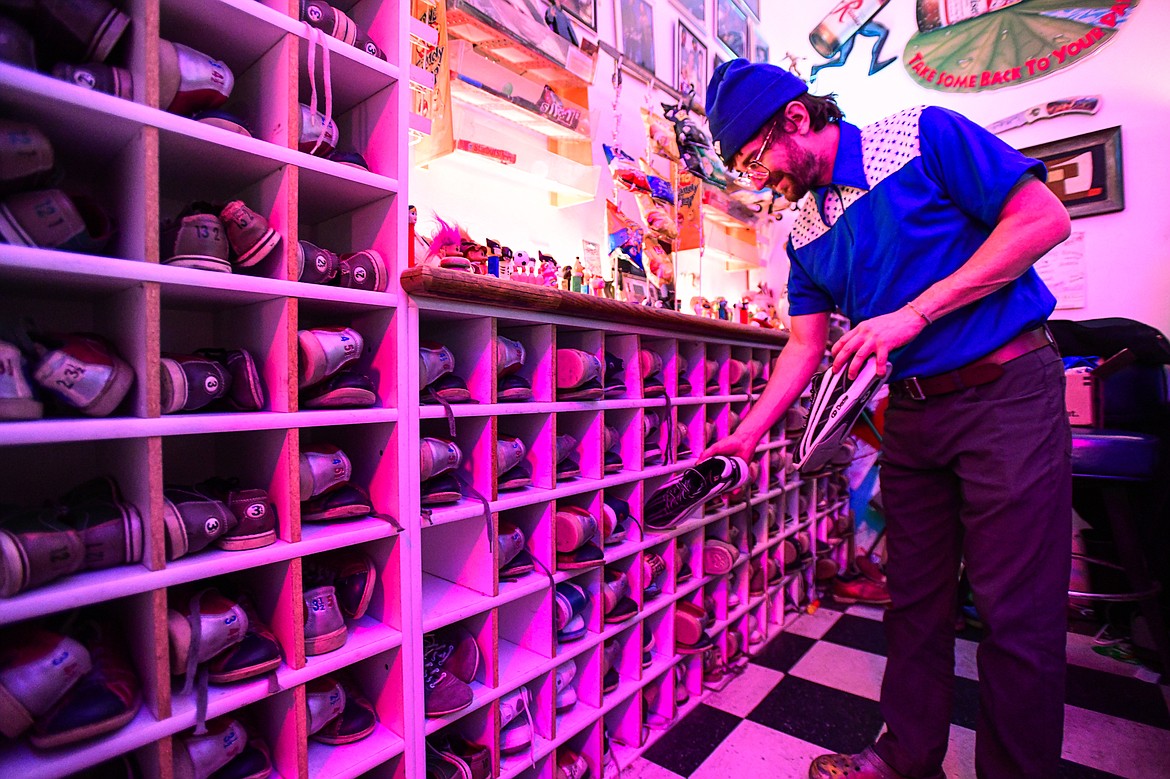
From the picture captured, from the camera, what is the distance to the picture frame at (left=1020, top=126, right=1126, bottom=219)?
108 inches

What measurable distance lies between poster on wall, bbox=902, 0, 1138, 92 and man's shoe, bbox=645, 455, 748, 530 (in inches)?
116

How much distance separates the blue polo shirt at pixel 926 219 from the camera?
1164mm

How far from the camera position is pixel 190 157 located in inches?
37.2

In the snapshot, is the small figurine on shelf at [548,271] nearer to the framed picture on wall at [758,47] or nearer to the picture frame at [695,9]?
the picture frame at [695,9]

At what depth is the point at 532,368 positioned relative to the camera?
56.7 inches

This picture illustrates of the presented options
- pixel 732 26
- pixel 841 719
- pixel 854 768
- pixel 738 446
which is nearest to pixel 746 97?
pixel 738 446

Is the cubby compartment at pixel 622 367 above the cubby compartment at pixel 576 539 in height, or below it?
above

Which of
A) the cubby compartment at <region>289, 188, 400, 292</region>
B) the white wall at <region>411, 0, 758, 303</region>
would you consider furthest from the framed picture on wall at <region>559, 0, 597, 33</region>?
the cubby compartment at <region>289, 188, 400, 292</region>

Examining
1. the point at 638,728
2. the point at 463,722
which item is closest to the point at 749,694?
the point at 638,728

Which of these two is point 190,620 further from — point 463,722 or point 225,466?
point 463,722

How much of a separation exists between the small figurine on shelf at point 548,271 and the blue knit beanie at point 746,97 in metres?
0.58

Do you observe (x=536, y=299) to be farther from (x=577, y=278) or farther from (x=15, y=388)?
→ (x=15, y=388)

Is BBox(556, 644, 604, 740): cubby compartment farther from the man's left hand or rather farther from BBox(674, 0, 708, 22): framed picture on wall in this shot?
BBox(674, 0, 708, 22): framed picture on wall

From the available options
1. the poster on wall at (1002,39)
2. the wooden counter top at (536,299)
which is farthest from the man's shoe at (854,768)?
the poster on wall at (1002,39)
